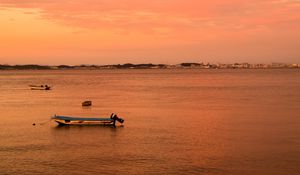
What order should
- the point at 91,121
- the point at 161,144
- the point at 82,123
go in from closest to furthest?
the point at 161,144 → the point at 91,121 → the point at 82,123

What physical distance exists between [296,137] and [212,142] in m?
6.13

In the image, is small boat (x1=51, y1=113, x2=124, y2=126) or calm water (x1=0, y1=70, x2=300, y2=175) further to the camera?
small boat (x1=51, y1=113, x2=124, y2=126)

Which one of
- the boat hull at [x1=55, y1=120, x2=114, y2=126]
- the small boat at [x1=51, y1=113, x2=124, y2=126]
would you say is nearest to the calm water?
the boat hull at [x1=55, y1=120, x2=114, y2=126]

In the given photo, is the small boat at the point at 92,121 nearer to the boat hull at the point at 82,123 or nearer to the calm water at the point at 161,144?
the boat hull at the point at 82,123

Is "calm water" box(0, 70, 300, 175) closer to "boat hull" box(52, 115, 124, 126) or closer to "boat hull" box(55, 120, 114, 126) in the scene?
"boat hull" box(55, 120, 114, 126)

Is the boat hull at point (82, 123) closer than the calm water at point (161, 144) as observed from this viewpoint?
No

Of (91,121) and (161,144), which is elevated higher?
(91,121)

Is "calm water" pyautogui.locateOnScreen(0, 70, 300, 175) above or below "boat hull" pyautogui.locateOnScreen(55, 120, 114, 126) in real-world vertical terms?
below

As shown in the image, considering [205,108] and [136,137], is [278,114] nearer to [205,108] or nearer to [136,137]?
[205,108]

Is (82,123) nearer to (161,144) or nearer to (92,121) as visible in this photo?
(92,121)

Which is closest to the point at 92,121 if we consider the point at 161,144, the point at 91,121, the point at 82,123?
the point at 91,121

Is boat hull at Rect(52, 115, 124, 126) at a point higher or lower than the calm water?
higher

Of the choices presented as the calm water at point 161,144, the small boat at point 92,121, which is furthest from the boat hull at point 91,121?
the calm water at point 161,144

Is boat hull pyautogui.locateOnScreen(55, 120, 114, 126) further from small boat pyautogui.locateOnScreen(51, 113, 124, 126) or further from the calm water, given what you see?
the calm water
